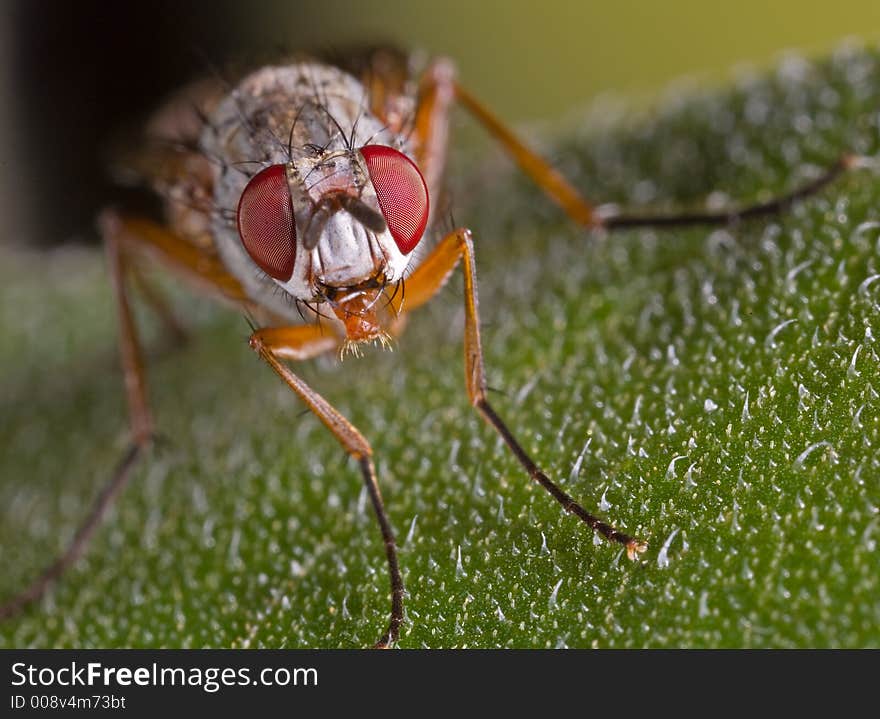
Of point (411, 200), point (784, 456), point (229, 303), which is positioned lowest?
point (784, 456)

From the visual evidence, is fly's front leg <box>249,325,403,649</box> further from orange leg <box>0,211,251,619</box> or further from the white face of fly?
orange leg <box>0,211,251,619</box>

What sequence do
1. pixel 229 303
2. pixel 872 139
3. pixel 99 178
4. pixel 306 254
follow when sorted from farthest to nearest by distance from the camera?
pixel 99 178 < pixel 229 303 < pixel 872 139 < pixel 306 254

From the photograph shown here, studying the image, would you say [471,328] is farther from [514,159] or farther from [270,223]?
[514,159]

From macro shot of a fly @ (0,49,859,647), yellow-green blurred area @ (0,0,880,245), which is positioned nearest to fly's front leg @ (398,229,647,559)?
macro shot of a fly @ (0,49,859,647)

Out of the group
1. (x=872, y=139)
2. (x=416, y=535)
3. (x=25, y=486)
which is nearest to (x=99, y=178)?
(x=25, y=486)

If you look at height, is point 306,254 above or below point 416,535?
above

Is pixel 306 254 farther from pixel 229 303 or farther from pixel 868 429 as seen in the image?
pixel 868 429

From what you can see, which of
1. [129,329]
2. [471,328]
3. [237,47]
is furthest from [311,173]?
[237,47]
